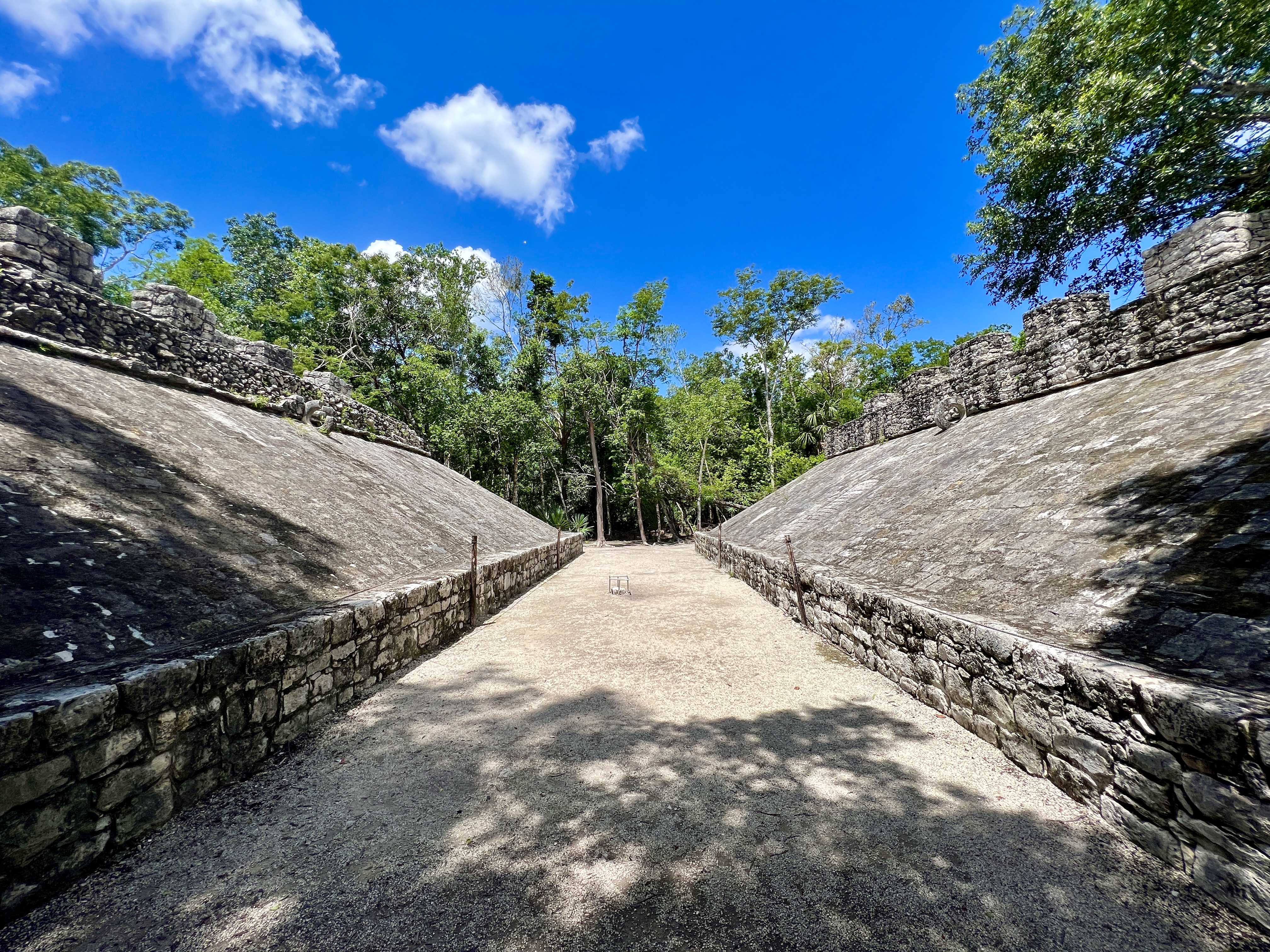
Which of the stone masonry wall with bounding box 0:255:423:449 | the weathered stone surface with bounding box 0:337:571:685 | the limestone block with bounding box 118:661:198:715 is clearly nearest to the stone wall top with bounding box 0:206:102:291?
the stone masonry wall with bounding box 0:255:423:449

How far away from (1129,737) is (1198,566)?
4.55 ft

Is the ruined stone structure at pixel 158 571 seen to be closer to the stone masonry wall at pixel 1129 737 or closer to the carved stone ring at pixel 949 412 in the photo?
the stone masonry wall at pixel 1129 737

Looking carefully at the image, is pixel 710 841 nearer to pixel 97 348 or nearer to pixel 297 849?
Answer: pixel 297 849

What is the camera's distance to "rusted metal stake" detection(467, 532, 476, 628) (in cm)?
682

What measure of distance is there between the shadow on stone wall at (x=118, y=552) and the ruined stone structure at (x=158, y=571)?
2 cm

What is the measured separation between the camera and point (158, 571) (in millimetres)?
3357

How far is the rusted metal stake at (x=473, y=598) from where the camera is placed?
682 centimetres

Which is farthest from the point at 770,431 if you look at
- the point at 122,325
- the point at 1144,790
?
the point at 1144,790

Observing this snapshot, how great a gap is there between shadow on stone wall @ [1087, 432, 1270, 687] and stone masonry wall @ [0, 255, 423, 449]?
10897 millimetres


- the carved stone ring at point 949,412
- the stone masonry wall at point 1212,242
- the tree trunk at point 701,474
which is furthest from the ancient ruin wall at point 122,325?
the tree trunk at point 701,474

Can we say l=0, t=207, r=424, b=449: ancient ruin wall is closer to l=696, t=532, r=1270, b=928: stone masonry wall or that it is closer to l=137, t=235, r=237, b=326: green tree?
l=696, t=532, r=1270, b=928: stone masonry wall

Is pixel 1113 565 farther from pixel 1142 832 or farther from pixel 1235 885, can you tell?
pixel 1235 885

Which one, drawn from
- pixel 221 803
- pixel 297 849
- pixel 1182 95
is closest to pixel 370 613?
pixel 221 803

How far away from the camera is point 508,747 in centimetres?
335
